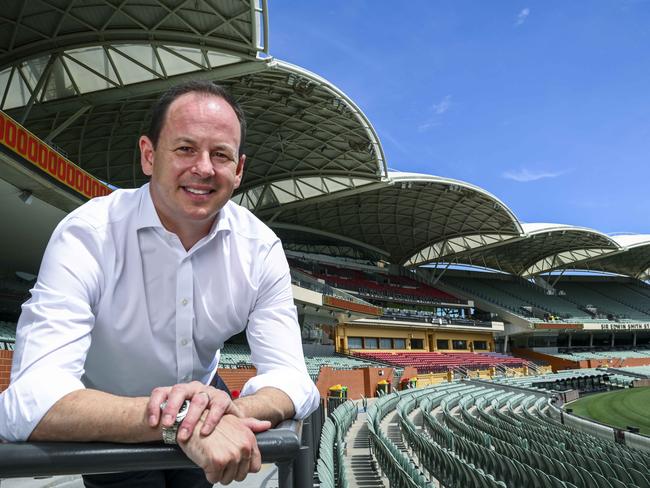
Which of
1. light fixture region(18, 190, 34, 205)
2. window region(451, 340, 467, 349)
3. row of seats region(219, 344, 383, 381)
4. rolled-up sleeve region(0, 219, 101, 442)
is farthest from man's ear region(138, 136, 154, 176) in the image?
window region(451, 340, 467, 349)

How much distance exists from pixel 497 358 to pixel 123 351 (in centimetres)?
5924


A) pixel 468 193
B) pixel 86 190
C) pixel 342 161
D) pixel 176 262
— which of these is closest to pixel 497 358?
pixel 468 193

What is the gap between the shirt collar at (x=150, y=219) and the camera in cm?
197

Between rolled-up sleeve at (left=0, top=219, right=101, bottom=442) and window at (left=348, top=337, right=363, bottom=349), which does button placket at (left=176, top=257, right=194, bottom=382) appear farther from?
window at (left=348, top=337, right=363, bottom=349)

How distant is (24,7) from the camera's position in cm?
1791

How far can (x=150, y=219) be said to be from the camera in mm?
1972

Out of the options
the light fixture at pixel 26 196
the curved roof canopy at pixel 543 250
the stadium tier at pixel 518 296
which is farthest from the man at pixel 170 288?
the stadium tier at pixel 518 296

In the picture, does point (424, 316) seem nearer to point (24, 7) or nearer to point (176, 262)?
A: point (24, 7)

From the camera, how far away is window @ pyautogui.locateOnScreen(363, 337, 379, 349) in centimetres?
5041

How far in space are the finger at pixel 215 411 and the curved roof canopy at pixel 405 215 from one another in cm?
3559

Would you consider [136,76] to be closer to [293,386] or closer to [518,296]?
[293,386]

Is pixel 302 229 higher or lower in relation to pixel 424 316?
higher

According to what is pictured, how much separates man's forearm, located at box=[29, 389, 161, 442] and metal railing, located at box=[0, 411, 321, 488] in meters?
0.04

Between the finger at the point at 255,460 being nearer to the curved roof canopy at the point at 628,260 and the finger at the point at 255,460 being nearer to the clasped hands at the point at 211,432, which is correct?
the clasped hands at the point at 211,432
